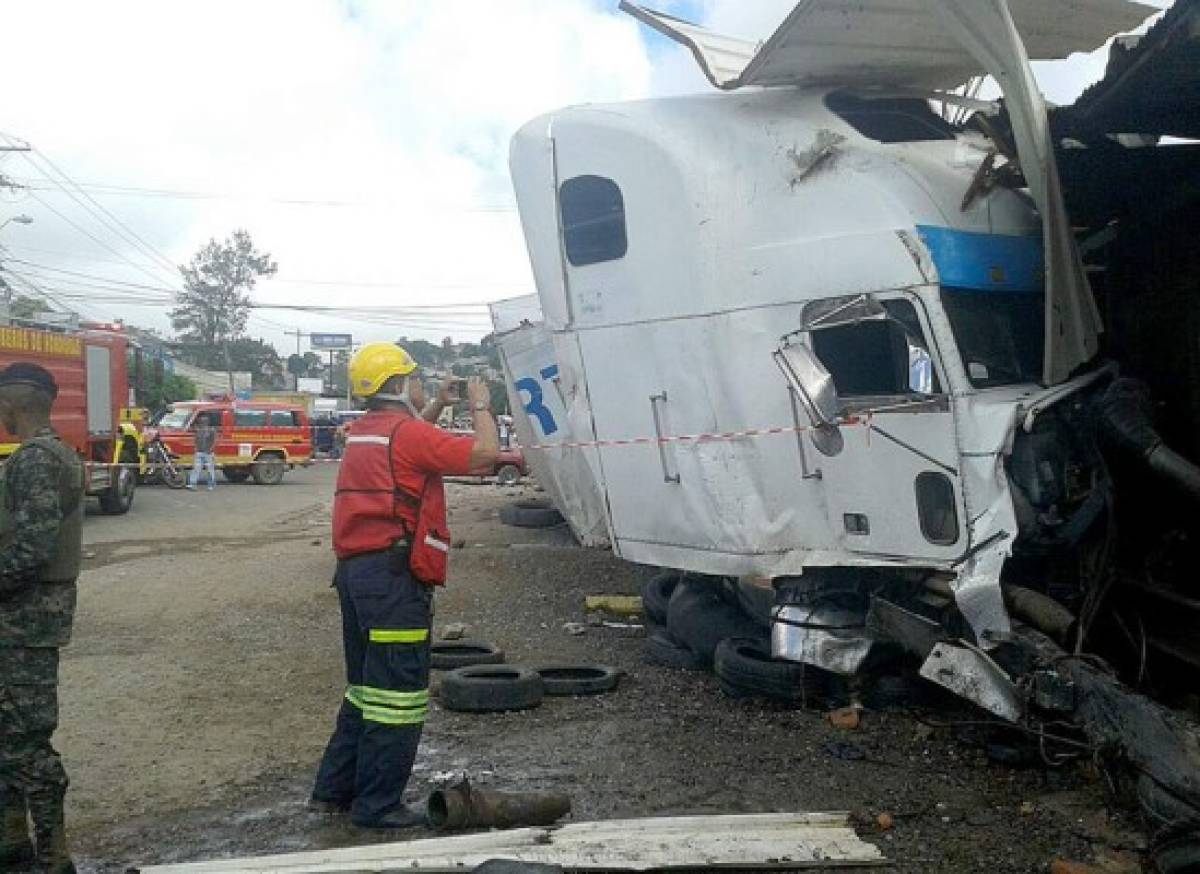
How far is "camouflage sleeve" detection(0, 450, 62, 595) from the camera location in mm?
4070

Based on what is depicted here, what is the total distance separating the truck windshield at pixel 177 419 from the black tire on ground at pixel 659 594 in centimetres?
2193

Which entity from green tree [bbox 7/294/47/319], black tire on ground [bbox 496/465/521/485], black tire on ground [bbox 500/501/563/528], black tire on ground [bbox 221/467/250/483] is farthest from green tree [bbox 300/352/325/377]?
black tire on ground [bbox 500/501/563/528]

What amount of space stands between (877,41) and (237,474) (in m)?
24.7

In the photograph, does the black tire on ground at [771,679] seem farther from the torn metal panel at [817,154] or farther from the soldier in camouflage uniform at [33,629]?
the soldier in camouflage uniform at [33,629]

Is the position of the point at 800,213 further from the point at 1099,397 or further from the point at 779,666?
the point at 779,666

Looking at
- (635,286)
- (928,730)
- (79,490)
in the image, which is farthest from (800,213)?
(79,490)

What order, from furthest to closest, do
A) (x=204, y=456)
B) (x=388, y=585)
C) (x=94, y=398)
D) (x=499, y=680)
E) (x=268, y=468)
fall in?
(x=268, y=468) → (x=204, y=456) → (x=94, y=398) → (x=499, y=680) → (x=388, y=585)

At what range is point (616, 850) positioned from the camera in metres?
4.16

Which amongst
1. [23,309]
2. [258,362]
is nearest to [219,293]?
[258,362]

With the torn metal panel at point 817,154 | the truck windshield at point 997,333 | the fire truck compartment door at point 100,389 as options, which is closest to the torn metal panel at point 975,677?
the truck windshield at point 997,333

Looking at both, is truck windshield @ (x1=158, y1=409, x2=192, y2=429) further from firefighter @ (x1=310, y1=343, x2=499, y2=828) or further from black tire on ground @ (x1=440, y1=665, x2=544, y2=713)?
firefighter @ (x1=310, y1=343, x2=499, y2=828)

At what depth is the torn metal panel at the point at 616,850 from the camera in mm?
4013

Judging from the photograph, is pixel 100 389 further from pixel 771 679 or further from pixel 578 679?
pixel 771 679

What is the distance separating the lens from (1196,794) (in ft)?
12.4
